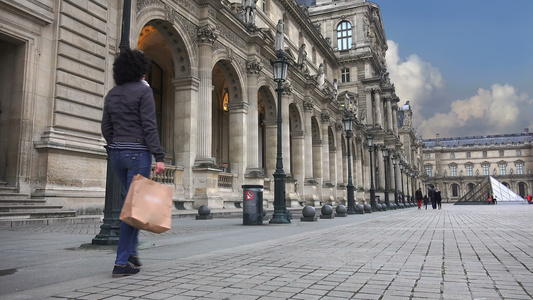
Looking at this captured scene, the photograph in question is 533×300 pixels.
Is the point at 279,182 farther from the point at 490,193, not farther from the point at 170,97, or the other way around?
the point at 490,193

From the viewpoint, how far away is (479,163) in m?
148

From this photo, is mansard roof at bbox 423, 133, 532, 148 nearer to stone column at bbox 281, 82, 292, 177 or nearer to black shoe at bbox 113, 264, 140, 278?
stone column at bbox 281, 82, 292, 177

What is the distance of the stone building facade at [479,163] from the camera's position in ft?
463

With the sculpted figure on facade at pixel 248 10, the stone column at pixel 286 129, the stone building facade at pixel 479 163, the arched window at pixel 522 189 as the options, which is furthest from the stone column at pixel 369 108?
the arched window at pixel 522 189

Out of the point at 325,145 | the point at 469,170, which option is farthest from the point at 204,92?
the point at 469,170

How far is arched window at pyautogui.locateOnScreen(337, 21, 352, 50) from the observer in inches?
2315

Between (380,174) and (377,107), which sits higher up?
(377,107)

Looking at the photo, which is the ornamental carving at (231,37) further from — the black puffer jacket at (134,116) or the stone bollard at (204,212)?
the black puffer jacket at (134,116)

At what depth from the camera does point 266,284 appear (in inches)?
159

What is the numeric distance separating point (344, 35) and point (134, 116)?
190 feet

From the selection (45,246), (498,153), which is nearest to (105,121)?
(45,246)

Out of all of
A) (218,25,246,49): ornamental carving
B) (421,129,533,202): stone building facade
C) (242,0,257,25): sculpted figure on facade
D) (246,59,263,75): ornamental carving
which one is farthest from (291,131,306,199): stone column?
(421,129,533,202): stone building facade

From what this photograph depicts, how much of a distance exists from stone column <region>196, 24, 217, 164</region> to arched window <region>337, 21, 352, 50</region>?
1622 inches

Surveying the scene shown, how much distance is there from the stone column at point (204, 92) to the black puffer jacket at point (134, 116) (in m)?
14.9
